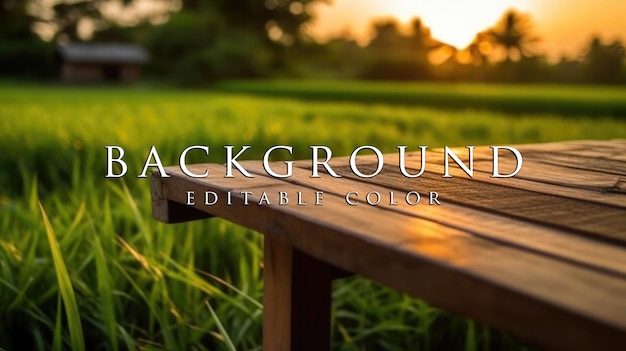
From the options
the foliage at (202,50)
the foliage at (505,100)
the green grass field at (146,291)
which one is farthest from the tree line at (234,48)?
the green grass field at (146,291)

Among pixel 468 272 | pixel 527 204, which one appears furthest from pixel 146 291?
pixel 468 272

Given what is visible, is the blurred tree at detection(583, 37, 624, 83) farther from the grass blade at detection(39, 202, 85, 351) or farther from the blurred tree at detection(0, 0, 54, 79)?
the grass blade at detection(39, 202, 85, 351)

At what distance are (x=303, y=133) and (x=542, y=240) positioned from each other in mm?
3712

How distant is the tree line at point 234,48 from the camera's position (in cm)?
2908

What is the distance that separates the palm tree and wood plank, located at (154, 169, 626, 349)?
43020 millimetres

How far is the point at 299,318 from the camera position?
88cm

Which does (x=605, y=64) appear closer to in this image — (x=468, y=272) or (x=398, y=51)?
(x=398, y=51)

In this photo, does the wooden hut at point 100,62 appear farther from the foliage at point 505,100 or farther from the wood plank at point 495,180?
the wood plank at point 495,180

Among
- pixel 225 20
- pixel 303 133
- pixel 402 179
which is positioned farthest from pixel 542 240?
pixel 225 20

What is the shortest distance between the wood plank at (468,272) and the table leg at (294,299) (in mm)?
143

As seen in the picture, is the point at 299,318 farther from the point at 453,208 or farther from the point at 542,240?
the point at 542,240

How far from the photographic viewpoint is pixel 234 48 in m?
27.3

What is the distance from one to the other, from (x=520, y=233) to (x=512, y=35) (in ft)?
145

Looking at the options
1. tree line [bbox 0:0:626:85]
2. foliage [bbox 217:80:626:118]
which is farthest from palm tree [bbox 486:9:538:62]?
foliage [bbox 217:80:626:118]
